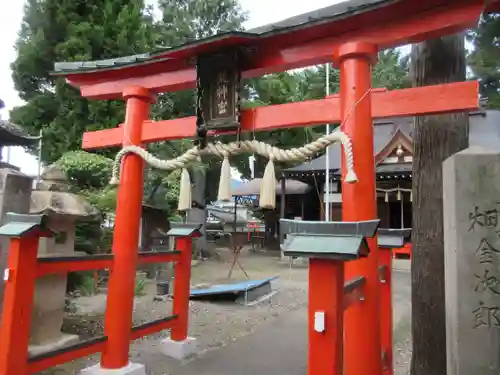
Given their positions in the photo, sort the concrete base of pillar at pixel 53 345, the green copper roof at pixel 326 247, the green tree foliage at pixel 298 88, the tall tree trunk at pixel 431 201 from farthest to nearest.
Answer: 1. the green tree foliage at pixel 298 88
2. the concrete base of pillar at pixel 53 345
3. the tall tree trunk at pixel 431 201
4. the green copper roof at pixel 326 247

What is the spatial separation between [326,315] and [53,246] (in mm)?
4504

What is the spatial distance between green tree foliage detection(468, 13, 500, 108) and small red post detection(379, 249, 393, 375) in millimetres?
6388

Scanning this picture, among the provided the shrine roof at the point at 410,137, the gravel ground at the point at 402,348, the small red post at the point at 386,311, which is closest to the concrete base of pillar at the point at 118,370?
the small red post at the point at 386,311

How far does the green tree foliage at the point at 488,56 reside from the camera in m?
9.31

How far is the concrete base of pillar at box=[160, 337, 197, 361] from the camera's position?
523cm

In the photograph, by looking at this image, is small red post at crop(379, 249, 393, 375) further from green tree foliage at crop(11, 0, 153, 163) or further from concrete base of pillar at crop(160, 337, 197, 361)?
green tree foliage at crop(11, 0, 153, 163)

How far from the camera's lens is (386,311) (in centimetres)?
453

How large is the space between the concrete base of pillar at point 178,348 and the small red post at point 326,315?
340cm

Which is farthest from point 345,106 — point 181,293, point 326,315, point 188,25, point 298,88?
point 298,88

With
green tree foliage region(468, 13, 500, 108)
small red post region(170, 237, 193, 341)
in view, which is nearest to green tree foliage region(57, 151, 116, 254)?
small red post region(170, 237, 193, 341)

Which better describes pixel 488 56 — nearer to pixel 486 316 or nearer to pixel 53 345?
pixel 486 316

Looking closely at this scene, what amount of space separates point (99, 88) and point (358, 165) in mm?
3521

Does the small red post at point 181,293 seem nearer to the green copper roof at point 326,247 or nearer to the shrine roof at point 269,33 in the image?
the shrine roof at point 269,33

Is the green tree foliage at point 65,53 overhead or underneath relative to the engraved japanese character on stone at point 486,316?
overhead
